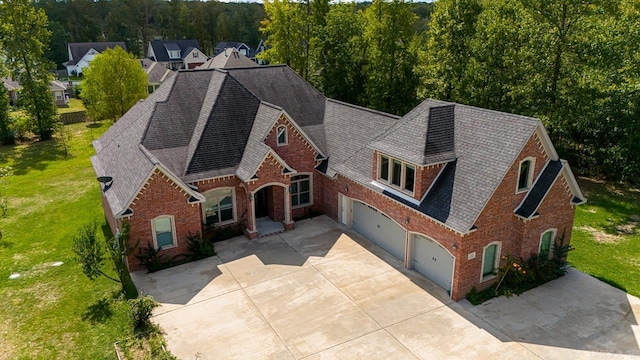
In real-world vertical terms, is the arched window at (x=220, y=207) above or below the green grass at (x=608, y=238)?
above

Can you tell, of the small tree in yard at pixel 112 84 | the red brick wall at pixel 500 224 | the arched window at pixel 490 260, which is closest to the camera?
the red brick wall at pixel 500 224

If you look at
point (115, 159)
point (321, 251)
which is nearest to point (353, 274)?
point (321, 251)

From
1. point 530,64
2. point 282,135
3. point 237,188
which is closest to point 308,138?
point 282,135

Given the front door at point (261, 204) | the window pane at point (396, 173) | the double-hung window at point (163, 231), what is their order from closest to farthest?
the window pane at point (396, 173) < the double-hung window at point (163, 231) < the front door at point (261, 204)

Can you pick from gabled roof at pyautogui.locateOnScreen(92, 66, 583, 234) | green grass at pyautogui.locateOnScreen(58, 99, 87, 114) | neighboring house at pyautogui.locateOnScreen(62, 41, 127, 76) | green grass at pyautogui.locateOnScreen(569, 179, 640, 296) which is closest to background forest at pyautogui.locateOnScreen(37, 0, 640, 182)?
green grass at pyautogui.locateOnScreen(569, 179, 640, 296)

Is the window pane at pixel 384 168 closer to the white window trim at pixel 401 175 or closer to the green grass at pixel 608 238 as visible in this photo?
the white window trim at pixel 401 175

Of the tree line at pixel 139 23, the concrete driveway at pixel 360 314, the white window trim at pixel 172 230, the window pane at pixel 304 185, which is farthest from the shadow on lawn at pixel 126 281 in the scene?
the tree line at pixel 139 23
